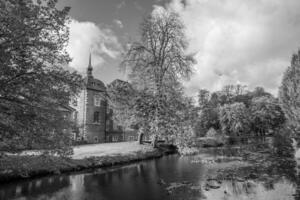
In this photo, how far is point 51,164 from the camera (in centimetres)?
1175

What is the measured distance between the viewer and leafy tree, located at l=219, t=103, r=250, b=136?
49.5 m

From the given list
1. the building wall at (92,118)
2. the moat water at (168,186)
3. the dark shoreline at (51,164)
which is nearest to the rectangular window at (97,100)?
the building wall at (92,118)

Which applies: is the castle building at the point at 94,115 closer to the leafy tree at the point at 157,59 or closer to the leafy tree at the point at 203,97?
the leafy tree at the point at 157,59

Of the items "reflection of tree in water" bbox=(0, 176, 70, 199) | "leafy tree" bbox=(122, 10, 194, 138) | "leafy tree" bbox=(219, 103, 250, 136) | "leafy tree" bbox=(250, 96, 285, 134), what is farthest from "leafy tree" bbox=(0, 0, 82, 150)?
"leafy tree" bbox=(250, 96, 285, 134)

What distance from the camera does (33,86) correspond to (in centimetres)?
830

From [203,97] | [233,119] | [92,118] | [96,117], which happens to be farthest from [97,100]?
[203,97]

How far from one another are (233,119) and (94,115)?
3403 cm

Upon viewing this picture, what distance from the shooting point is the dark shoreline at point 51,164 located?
9.89m

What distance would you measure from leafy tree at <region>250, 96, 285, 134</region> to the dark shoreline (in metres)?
44.3

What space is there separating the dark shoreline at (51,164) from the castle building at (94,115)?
591 inches

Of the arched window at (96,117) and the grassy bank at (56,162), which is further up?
the arched window at (96,117)

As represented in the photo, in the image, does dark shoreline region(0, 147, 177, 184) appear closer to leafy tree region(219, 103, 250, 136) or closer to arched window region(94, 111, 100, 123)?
arched window region(94, 111, 100, 123)

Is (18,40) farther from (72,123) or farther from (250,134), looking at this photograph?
(250,134)

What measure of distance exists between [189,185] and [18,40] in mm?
10379
